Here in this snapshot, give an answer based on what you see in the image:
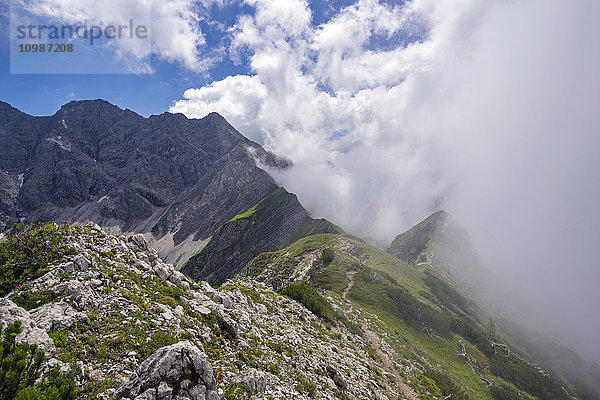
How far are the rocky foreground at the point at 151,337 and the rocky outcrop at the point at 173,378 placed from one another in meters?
0.05

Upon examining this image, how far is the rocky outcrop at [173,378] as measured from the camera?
1213 centimetres

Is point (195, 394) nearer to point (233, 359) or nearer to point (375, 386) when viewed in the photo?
point (233, 359)

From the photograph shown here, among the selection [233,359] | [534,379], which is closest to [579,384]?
[534,379]

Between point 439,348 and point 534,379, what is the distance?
4121 centimetres

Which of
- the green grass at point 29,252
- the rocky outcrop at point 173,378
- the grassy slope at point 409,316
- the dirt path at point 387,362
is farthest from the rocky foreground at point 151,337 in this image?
the grassy slope at point 409,316

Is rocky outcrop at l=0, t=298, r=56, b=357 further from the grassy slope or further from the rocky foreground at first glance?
the grassy slope

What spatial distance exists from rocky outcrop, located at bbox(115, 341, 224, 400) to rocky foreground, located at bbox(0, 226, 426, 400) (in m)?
0.05

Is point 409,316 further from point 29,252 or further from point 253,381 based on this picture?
point 29,252

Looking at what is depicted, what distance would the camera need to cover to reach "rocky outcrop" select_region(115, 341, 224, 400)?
12.1 m

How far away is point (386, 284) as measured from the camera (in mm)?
99562

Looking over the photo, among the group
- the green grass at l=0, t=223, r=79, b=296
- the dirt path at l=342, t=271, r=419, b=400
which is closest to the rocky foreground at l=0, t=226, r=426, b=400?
the green grass at l=0, t=223, r=79, b=296

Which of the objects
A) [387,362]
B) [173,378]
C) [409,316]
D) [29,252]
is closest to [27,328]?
[173,378]

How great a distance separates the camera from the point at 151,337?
679 inches

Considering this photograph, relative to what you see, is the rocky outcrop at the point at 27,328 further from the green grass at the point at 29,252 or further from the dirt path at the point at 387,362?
the dirt path at the point at 387,362
